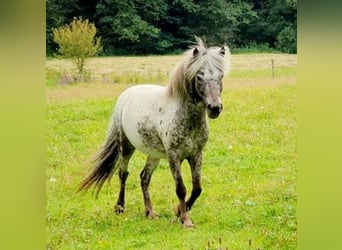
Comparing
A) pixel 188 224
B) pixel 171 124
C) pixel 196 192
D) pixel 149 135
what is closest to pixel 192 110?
pixel 171 124

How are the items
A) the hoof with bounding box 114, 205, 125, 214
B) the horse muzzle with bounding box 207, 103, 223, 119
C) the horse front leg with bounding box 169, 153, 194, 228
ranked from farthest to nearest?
the hoof with bounding box 114, 205, 125, 214
the horse front leg with bounding box 169, 153, 194, 228
the horse muzzle with bounding box 207, 103, 223, 119

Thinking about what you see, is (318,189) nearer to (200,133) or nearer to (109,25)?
(200,133)

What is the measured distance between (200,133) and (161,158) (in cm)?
18

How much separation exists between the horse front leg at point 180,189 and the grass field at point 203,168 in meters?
0.03

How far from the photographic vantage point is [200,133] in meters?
2.44

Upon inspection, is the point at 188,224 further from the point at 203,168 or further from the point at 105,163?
the point at 105,163

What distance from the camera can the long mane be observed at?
2.35 metres

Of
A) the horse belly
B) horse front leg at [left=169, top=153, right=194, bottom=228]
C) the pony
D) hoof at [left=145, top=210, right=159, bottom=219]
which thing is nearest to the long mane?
the pony

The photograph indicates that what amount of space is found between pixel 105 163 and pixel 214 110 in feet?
1.68

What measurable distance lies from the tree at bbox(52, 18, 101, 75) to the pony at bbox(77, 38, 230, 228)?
0.20 meters

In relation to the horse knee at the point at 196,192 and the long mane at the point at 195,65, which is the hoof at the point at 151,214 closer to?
the horse knee at the point at 196,192

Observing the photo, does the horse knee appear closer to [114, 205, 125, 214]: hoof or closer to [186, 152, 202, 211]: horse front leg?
[186, 152, 202, 211]: horse front leg

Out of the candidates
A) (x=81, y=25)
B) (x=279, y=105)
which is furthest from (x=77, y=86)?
(x=279, y=105)

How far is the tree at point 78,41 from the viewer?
8.16 feet
